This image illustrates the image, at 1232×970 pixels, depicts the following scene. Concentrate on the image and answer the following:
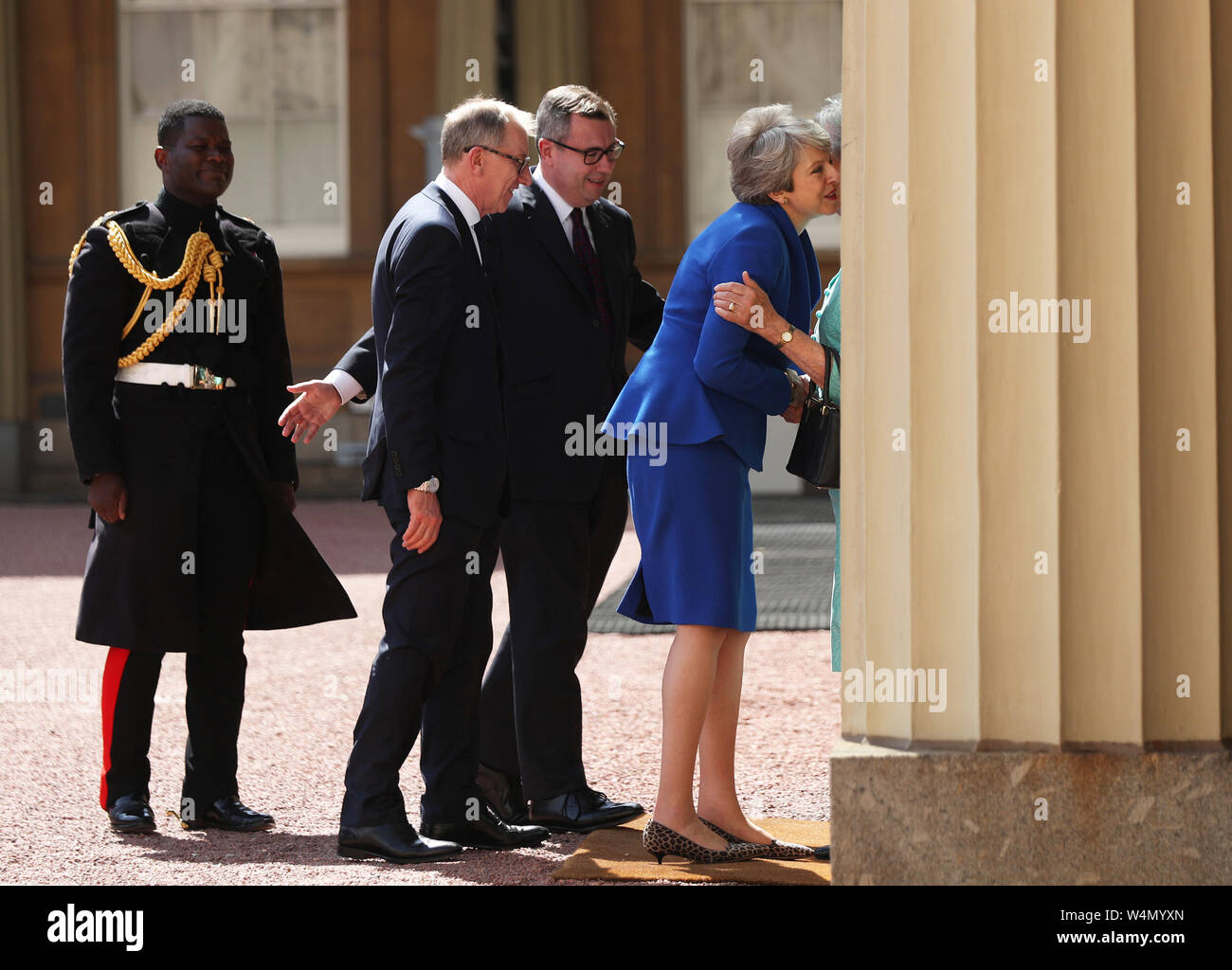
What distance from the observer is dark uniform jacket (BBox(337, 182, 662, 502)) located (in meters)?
4.88

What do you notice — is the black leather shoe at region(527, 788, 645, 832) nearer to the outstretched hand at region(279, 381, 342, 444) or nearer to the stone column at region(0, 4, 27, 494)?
the outstretched hand at region(279, 381, 342, 444)

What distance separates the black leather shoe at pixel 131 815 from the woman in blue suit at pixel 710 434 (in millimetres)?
1279

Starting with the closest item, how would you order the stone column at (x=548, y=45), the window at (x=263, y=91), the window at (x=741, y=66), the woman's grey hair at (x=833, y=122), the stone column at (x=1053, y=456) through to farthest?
1. the stone column at (x=1053, y=456)
2. the woman's grey hair at (x=833, y=122)
3. the stone column at (x=548, y=45)
4. the window at (x=741, y=66)
5. the window at (x=263, y=91)

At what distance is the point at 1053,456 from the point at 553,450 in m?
1.59

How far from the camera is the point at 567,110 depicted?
491cm

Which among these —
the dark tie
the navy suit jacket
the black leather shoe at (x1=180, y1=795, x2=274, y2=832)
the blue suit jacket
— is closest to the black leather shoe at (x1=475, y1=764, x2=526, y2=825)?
the black leather shoe at (x1=180, y1=795, x2=274, y2=832)

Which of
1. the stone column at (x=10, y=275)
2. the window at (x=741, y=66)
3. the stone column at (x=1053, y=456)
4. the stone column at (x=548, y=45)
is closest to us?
the stone column at (x=1053, y=456)

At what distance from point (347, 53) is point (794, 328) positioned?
473 inches

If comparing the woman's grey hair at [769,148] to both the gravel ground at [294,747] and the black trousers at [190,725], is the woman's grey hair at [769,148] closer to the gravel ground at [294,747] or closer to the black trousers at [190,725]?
the gravel ground at [294,747]

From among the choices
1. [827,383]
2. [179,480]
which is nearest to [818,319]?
[827,383]

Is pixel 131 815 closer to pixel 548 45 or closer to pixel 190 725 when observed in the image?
pixel 190 725

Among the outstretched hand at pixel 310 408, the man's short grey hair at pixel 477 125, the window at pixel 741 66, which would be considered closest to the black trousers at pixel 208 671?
the outstretched hand at pixel 310 408

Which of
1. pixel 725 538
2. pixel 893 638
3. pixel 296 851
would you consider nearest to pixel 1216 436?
pixel 893 638

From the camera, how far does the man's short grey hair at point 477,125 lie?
447 cm
